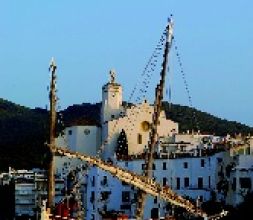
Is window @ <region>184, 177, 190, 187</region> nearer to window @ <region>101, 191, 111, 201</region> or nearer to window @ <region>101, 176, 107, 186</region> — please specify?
window @ <region>101, 191, 111, 201</region>

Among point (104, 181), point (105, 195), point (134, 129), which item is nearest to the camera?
point (105, 195)

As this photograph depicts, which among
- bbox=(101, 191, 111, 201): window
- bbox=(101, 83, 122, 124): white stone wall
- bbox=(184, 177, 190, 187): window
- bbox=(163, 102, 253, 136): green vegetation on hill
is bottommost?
bbox=(101, 191, 111, 201): window

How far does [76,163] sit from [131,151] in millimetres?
6944

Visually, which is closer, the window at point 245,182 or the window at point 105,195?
the window at point 245,182

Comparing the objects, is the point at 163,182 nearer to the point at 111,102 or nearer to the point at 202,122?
the point at 111,102

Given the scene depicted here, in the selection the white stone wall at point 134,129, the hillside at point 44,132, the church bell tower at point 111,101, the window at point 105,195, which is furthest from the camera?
the hillside at point 44,132

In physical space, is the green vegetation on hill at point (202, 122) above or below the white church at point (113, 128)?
above

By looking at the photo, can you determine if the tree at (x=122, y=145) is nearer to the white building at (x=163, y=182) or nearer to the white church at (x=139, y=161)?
the white church at (x=139, y=161)

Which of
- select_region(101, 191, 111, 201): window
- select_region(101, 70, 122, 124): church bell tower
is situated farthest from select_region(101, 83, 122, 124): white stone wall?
select_region(101, 191, 111, 201): window

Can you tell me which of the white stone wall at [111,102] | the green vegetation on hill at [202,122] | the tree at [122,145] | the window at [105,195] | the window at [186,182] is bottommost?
the window at [105,195]

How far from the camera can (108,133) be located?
10338 cm

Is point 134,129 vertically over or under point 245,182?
over

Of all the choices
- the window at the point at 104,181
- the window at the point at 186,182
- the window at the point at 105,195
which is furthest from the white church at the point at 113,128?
the window at the point at 186,182

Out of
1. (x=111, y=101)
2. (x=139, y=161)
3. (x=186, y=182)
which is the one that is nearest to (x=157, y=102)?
(x=186, y=182)
